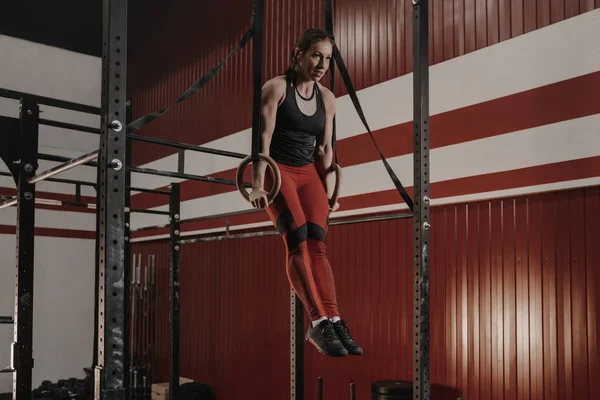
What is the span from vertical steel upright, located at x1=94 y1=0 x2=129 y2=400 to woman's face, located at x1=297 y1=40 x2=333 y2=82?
645mm

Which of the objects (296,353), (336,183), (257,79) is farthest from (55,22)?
(336,183)

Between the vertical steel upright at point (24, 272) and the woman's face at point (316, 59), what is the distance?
209 cm

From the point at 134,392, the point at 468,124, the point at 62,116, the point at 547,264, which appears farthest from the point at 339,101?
the point at 62,116

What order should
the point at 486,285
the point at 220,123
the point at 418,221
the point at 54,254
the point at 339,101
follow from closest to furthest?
the point at 418,221 → the point at 486,285 → the point at 339,101 → the point at 220,123 → the point at 54,254

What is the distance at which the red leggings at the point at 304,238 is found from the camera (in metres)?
2.19

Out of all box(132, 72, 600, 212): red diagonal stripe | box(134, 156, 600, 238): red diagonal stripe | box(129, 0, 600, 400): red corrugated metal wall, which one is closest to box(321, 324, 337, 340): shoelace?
box(129, 0, 600, 400): red corrugated metal wall

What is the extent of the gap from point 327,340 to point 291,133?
0.77 metres

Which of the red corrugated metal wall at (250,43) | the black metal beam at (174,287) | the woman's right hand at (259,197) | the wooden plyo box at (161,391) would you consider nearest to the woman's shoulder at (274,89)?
the woman's right hand at (259,197)

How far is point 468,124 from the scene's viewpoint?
4.17m

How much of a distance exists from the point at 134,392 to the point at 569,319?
4.92 metres

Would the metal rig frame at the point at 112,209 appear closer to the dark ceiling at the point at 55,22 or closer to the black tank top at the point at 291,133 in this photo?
the black tank top at the point at 291,133

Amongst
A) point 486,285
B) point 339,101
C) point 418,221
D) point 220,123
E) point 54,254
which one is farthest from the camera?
point 54,254

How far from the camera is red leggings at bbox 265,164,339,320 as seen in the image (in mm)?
2186

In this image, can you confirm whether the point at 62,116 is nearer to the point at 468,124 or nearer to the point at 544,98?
the point at 468,124
